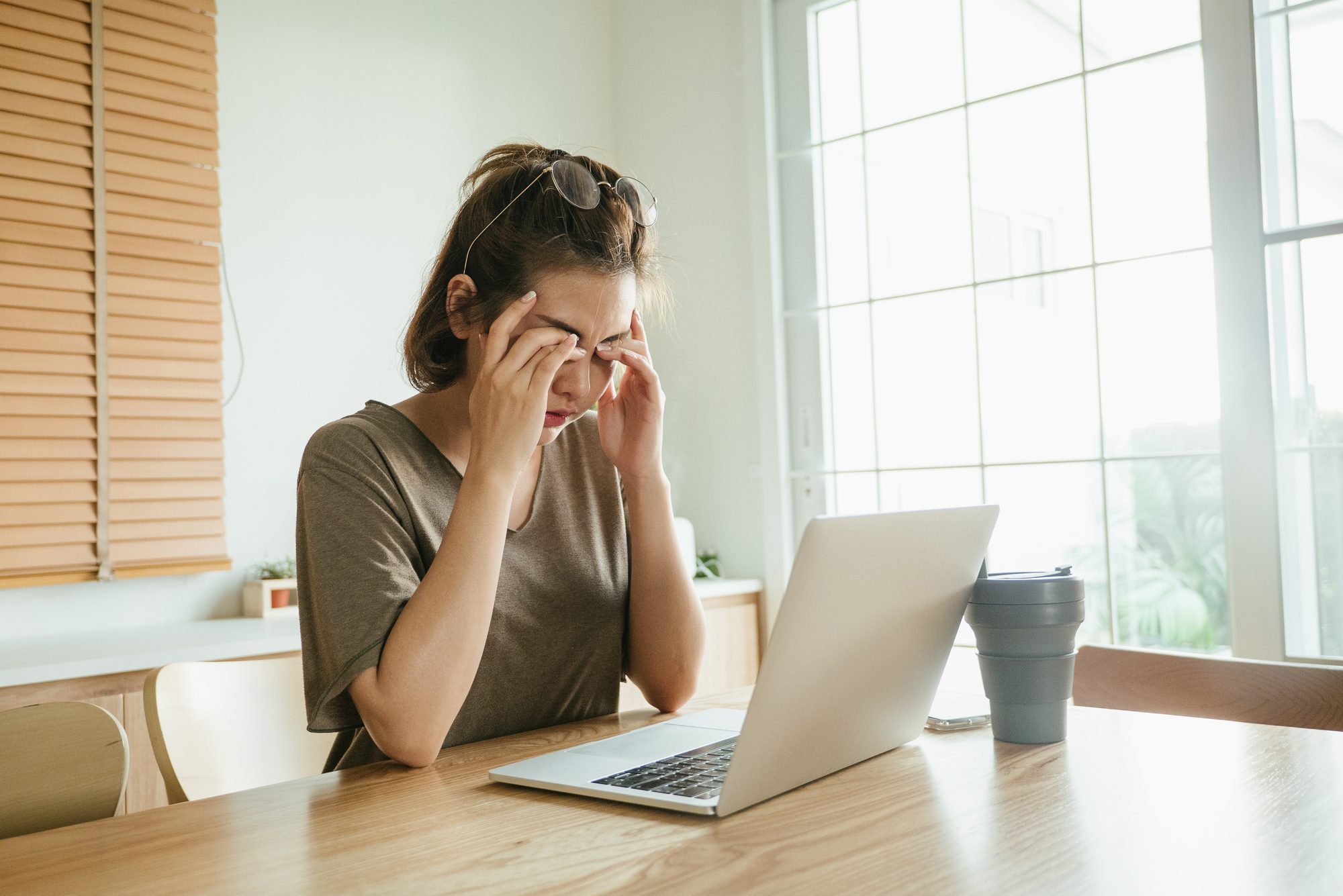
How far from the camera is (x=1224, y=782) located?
835mm

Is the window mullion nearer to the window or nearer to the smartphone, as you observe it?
the window

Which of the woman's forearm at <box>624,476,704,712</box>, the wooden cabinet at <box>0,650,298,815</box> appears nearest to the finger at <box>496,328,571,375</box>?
the woman's forearm at <box>624,476,704,712</box>

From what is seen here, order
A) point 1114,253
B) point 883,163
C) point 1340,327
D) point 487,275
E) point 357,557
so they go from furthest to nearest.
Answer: point 883,163, point 1114,253, point 1340,327, point 487,275, point 357,557

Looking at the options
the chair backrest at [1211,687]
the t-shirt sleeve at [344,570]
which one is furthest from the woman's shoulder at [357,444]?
the chair backrest at [1211,687]

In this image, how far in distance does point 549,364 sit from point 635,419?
236 mm

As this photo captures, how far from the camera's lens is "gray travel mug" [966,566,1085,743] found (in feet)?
3.05

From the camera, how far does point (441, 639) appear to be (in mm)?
1023

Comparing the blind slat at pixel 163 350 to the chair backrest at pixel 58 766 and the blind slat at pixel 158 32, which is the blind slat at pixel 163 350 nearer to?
the blind slat at pixel 158 32

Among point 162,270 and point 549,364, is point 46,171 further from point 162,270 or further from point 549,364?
point 549,364

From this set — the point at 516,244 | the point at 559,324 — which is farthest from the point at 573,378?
the point at 516,244

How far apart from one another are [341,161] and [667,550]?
2000 mm

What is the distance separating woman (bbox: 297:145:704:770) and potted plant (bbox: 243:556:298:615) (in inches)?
52.9

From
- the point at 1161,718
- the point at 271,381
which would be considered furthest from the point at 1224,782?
the point at 271,381

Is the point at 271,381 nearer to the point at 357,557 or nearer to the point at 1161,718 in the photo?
the point at 357,557
